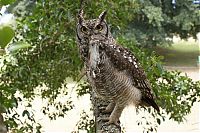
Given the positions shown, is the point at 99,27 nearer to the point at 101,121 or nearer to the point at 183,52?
the point at 101,121

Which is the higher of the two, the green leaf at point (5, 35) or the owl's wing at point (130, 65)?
the green leaf at point (5, 35)

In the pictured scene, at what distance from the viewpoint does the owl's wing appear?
86cm

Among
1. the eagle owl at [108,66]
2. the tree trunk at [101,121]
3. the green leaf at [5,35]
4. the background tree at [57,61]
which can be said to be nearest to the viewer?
the green leaf at [5,35]

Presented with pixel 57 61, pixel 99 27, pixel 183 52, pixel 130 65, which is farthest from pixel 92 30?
pixel 183 52

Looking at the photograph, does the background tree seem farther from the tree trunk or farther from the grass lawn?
the grass lawn

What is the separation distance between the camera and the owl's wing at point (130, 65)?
86 cm

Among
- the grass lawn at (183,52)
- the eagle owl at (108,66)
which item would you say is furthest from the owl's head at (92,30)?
the grass lawn at (183,52)

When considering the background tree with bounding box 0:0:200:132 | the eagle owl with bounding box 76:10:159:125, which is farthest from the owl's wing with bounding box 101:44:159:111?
the background tree with bounding box 0:0:200:132

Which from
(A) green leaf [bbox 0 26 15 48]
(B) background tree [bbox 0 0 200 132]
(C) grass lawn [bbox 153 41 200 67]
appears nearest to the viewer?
(A) green leaf [bbox 0 26 15 48]

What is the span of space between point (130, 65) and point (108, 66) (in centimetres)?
7

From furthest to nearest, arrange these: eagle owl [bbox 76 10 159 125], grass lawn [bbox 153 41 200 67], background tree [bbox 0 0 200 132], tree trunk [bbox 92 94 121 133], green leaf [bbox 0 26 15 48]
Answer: grass lawn [bbox 153 41 200 67] < background tree [bbox 0 0 200 132] < tree trunk [bbox 92 94 121 133] < eagle owl [bbox 76 10 159 125] < green leaf [bbox 0 26 15 48]

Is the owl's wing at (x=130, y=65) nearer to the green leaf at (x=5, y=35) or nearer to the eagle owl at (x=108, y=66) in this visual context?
the eagle owl at (x=108, y=66)

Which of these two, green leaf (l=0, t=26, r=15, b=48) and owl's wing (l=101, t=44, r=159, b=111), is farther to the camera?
owl's wing (l=101, t=44, r=159, b=111)

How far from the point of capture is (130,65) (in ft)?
2.99
